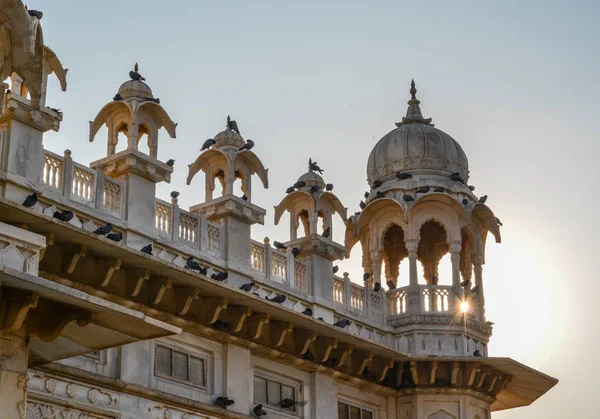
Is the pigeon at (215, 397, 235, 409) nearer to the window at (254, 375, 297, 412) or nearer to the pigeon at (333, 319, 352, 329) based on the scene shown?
the window at (254, 375, 297, 412)

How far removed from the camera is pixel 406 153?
27.7 m

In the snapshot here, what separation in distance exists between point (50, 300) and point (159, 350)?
6.98 meters

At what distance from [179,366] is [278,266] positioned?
3.56m


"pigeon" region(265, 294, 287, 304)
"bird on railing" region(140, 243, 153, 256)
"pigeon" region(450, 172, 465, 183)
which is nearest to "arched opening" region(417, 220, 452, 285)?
"pigeon" region(450, 172, 465, 183)

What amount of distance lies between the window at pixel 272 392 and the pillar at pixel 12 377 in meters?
9.13

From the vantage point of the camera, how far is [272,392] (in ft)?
73.3

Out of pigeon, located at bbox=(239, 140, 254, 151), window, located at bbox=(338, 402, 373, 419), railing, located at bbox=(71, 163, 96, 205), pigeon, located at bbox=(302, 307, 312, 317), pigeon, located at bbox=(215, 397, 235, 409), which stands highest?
pigeon, located at bbox=(239, 140, 254, 151)

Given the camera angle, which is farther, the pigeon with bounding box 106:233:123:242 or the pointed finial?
the pointed finial

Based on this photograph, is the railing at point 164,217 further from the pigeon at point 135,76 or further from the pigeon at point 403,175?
the pigeon at point 403,175

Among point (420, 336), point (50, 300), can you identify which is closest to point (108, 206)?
point (50, 300)

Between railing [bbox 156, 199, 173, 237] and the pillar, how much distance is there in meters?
7.51

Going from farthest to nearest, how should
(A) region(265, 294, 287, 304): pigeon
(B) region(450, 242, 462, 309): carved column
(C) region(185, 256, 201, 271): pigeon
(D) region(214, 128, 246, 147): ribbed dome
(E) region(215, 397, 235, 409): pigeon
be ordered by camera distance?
(B) region(450, 242, 462, 309): carved column, (D) region(214, 128, 246, 147): ribbed dome, (A) region(265, 294, 287, 304): pigeon, (E) region(215, 397, 235, 409): pigeon, (C) region(185, 256, 201, 271): pigeon

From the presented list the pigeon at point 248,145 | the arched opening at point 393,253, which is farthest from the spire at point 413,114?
the pigeon at point 248,145

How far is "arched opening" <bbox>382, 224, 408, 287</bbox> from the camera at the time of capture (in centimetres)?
2917
